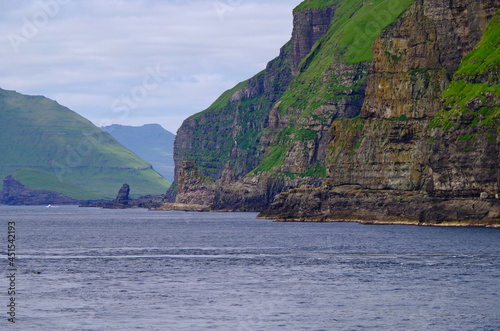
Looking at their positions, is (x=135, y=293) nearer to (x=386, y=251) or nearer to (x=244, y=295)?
(x=244, y=295)

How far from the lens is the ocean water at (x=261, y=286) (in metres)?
71.5

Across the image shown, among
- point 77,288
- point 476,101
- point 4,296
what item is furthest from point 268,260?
point 476,101

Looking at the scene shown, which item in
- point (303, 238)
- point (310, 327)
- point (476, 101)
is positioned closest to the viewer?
point (310, 327)

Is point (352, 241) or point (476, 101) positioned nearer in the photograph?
point (352, 241)

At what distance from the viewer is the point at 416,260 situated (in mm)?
121875

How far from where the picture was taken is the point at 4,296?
85.2 meters

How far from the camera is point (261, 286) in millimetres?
92938

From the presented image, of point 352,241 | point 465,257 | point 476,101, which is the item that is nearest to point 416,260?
point 465,257

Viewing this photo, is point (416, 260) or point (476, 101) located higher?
point (476, 101)

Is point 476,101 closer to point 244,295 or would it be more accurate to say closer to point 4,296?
point 244,295

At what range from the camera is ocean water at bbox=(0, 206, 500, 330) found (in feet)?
235

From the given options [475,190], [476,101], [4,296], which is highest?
[476,101]

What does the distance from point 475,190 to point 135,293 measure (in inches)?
4747

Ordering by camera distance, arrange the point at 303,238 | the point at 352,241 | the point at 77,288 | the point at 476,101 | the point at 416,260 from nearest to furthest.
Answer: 1. the point at 77,288
2. the point at 416,260
3. the point at 352,241
4. the point at 303,238
5. the point at 476,101
